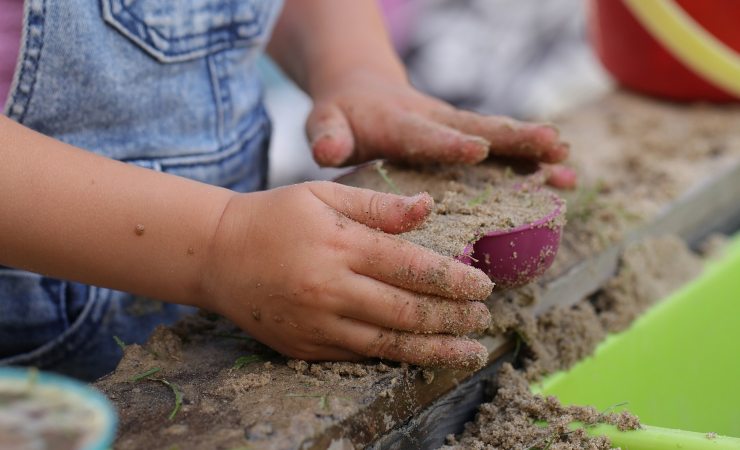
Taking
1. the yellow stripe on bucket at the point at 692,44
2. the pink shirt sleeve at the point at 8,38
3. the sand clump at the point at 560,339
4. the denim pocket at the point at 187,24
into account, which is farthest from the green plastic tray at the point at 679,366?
the pink shirt sleeve at the point at 8,38

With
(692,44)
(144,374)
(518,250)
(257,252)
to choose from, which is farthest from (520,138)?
(692,44)

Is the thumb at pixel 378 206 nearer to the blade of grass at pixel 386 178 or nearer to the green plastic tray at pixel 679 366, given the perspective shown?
the blade of grass at pixel 386 178

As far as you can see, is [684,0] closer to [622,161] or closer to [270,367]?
[622,161]

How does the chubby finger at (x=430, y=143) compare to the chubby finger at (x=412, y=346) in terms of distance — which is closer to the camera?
the chubby finger at (x=412, y=346)

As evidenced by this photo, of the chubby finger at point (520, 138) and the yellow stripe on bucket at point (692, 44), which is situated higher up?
the yellow stripe on bucket at point (692, 44)

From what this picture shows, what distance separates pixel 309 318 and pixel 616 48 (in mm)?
1351

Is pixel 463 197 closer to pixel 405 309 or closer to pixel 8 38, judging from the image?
pixel 405 309

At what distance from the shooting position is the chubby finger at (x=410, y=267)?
0.87 metres

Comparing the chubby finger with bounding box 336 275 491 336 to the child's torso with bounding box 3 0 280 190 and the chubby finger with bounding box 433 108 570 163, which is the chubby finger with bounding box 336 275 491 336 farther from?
the child's torso with bounding box 3 0 280 190

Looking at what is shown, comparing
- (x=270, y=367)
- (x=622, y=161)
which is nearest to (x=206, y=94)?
(x=270, y=367)

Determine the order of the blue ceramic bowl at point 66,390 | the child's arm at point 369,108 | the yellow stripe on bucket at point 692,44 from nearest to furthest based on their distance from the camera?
the blue ceramic bowl at point 66,390
the child's arm at point 369,108
the yellow stripe on bucket at point 692,44

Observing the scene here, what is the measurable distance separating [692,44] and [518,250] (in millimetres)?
1020

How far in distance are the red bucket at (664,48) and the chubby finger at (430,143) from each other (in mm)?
838

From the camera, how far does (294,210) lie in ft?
2.89
